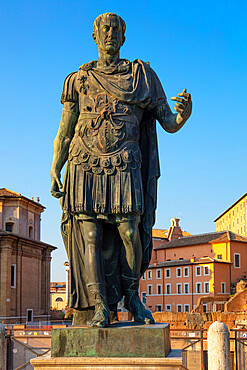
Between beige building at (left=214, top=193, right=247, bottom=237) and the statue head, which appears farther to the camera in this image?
beige building at (left=214, top=193, right=247, bottom=237)

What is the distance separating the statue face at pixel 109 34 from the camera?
547cm

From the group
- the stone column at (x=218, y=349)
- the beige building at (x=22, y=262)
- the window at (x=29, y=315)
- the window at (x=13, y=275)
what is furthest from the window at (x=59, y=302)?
the stone column at (x=218, y=349)

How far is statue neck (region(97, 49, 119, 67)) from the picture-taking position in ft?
18.2

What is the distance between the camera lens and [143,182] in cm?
561

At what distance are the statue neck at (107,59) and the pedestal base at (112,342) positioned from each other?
2.75m

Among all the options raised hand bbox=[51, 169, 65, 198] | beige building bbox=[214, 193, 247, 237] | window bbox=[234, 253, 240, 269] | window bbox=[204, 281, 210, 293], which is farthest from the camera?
beige building bbox=[214, 193, 247, 237]

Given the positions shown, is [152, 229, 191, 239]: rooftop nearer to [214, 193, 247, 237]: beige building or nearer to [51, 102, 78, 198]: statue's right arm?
[214, 193, 247, 237]: beige building

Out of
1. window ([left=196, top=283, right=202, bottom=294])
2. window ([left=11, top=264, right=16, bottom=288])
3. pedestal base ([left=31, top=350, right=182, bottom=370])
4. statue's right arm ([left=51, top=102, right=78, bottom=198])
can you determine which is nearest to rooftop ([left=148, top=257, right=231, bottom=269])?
window ([left=196, top=283, right=202, bottom=294])

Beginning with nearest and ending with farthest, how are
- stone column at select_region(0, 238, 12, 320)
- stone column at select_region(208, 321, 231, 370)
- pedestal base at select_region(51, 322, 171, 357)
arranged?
1. pedestal base at select_region(51, 322, 171, 357)
2. stone column at select_region(208, 321, 231, 370)
3. stone column at select_region(0, 238, 12, 320)

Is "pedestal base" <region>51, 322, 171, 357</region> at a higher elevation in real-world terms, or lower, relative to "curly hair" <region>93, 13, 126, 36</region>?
lower

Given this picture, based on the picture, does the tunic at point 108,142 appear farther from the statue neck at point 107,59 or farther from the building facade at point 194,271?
the building facade at point 194,271

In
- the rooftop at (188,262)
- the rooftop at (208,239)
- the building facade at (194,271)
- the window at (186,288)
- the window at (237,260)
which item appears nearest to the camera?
the building facade at (194,271)

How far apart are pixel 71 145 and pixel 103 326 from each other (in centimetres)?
186

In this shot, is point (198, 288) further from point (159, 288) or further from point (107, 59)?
point (107, 59)
